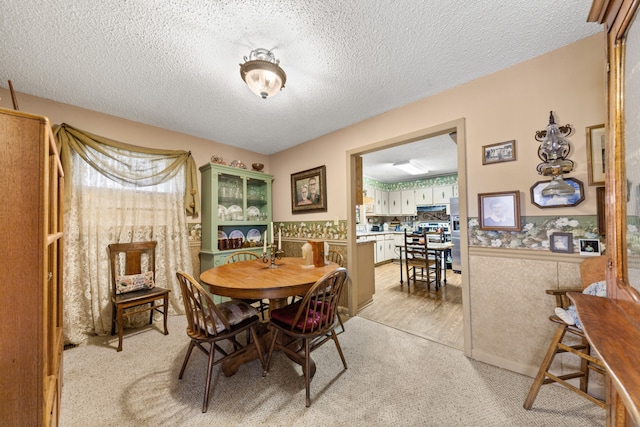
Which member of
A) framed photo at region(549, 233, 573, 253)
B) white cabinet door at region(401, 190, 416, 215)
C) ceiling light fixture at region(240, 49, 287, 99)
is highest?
ceiling light fixture at region(240, 49, 287, 99)

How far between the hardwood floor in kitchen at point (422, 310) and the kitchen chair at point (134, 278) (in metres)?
2.38

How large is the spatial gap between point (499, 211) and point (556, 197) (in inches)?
13.2

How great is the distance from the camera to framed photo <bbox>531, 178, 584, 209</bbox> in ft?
5.08

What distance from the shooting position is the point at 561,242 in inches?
62.6

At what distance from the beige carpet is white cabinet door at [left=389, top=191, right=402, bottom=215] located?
5019mm

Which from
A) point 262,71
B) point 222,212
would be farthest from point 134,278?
point 262,71

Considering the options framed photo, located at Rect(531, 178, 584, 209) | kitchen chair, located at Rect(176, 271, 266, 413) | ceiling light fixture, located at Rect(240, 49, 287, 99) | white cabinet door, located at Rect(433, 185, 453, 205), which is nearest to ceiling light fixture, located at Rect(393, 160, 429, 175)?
white cabinet door, located at Rect(433, 185, 453, 205)

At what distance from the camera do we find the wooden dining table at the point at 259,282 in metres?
1.48

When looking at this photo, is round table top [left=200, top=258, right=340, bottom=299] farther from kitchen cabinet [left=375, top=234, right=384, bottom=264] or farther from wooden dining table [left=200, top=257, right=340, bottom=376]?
kitchen cabinet [left=375, top=234, right=384, bottom=264]

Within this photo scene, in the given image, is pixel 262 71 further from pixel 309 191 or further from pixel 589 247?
pixel 589 247

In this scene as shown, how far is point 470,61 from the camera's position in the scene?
1751mm

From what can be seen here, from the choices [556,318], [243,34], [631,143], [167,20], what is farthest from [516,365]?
[167,20]

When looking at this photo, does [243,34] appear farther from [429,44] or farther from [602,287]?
[602,287]

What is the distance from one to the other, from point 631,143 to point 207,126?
3.38 m
